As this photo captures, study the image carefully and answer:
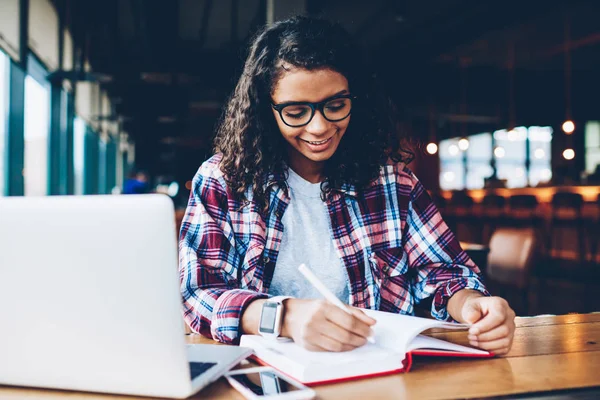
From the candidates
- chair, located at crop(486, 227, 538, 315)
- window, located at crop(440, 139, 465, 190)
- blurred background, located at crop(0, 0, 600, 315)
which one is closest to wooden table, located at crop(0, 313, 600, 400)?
blurred background, located at crop(0, 0, 600, 315)

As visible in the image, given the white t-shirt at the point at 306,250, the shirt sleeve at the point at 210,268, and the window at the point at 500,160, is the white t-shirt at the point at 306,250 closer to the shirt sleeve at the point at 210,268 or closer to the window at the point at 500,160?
the shirt sleeve at the point at 210,268

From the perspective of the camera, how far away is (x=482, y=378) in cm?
87

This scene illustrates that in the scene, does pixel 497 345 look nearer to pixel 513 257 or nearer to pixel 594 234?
pixel 513 257

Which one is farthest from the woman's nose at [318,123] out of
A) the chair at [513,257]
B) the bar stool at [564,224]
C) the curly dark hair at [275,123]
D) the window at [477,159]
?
the window at [477,159]

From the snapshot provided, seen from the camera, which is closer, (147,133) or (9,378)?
(9,378)

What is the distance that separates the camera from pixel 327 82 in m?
1.38

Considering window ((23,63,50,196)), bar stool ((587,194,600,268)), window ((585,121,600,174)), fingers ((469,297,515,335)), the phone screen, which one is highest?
window ((585,121,600,174))

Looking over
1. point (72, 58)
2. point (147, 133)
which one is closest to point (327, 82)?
point (72, 58)

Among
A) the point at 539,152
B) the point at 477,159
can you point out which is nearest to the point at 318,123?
the point at 539,152

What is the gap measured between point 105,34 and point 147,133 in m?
2.62

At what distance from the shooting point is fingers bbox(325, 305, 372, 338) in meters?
0.88

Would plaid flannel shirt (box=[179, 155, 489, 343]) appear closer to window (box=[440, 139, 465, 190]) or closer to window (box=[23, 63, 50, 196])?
window (box=[23, 63, 50, 196])

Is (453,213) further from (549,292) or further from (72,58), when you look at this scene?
(72,58)

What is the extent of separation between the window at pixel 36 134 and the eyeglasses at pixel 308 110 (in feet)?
15.9
